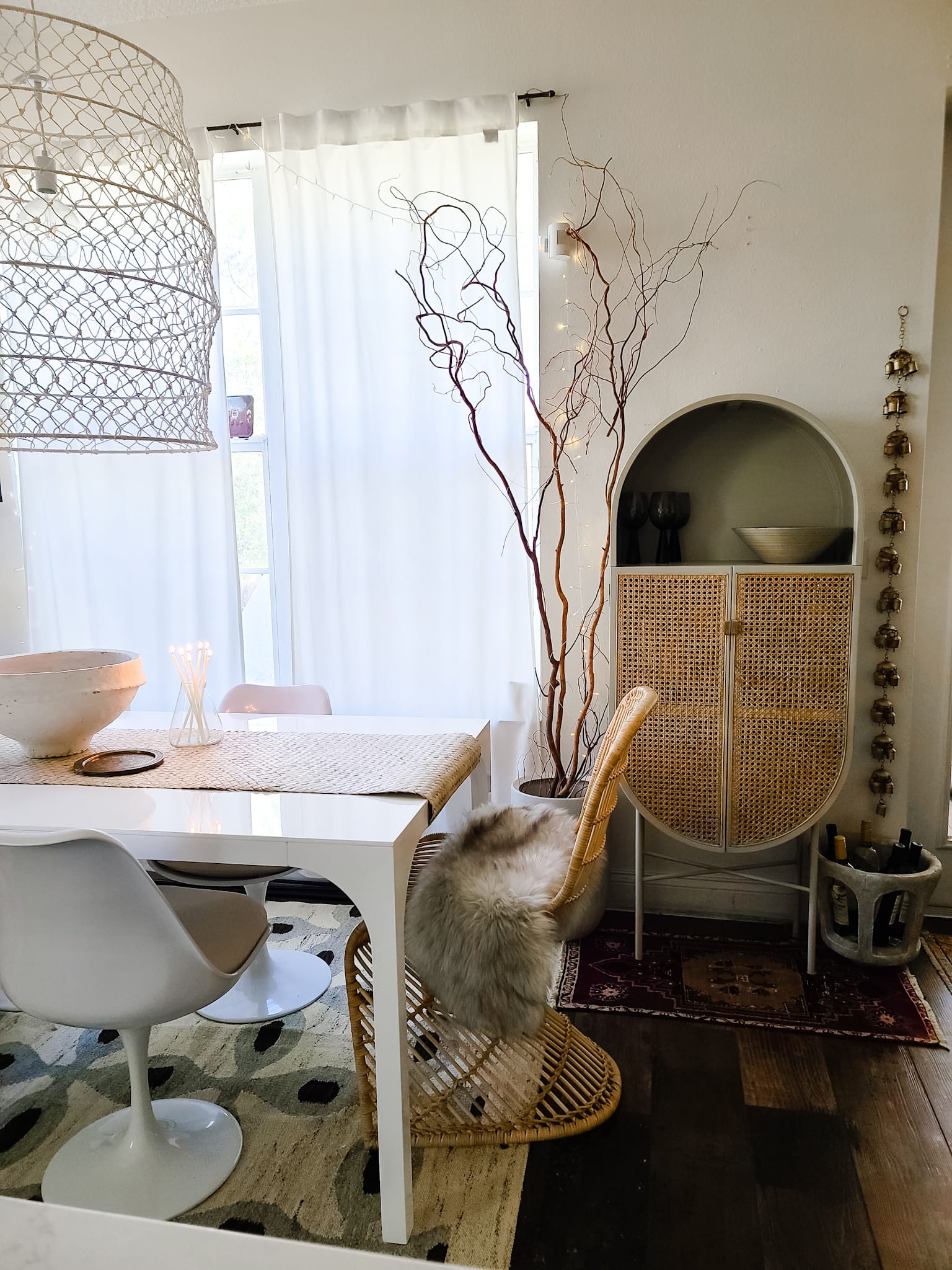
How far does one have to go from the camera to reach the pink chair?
2.20 m

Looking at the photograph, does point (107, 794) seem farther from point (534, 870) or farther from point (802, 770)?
point (802, 770)

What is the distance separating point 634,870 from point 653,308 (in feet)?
5.50

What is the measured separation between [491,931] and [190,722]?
3.06ft

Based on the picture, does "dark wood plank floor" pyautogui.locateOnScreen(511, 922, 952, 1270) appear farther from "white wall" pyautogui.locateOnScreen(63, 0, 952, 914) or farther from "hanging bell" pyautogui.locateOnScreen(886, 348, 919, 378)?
"hanging bell" pyautogui.locateOnScreen(886, 348, 919, 378)

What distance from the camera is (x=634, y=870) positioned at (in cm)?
268

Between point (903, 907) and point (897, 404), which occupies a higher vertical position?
point (897, 404)

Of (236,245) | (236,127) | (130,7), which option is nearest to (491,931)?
(236,245)

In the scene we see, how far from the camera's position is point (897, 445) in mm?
2438

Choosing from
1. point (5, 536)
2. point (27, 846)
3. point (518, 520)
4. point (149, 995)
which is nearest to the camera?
point (27, 846)

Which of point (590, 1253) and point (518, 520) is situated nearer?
point (590, 1253)

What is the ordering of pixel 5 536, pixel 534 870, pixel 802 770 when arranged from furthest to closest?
1. pixel 5 536
2. pixel 802 770
3. pixel 534 870

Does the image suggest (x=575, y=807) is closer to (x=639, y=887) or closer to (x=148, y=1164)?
(x=639, y=887)

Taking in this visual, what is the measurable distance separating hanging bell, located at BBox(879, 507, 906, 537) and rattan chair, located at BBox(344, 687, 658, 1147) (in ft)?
3.63

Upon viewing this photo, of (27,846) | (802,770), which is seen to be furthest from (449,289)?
(27,846)
